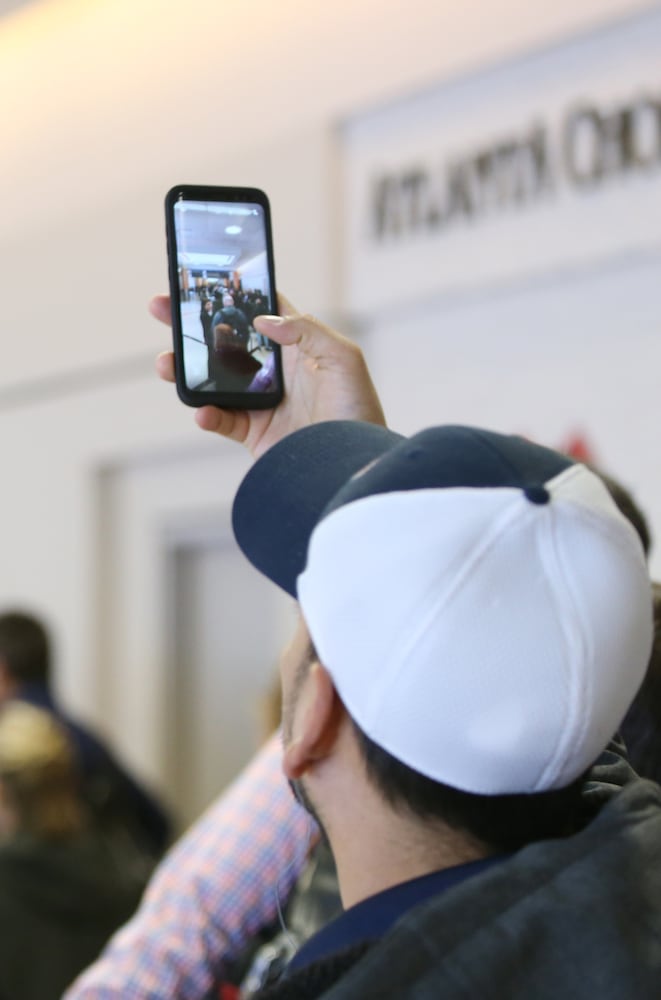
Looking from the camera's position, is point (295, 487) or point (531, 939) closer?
point (531, 939)

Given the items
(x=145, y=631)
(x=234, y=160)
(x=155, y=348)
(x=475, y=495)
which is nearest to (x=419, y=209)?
(x=234, y=160)

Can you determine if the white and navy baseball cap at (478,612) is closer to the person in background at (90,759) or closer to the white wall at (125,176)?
the person in background at (90,759)

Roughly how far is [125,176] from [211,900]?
11.5ft

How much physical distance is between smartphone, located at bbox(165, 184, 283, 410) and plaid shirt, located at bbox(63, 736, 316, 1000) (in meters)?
0.74

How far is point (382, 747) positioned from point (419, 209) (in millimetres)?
3297

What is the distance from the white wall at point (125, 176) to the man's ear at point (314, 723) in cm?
307

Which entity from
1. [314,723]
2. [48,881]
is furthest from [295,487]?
[48,881]

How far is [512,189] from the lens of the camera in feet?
12.6

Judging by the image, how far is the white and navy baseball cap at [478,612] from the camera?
35.6 inches

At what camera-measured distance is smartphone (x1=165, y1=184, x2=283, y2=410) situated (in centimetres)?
121

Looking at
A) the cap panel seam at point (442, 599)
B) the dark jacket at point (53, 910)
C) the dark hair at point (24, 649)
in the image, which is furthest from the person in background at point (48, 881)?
the cap panel seam at point (442, 599)

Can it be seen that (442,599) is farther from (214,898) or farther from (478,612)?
(214,898)

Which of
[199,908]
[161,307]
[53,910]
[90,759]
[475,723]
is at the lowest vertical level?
[90,759]

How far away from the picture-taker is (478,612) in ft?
2.96
